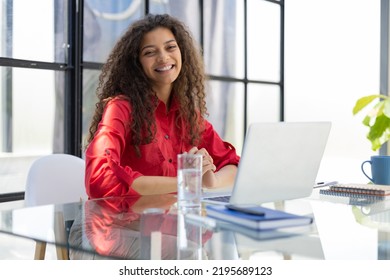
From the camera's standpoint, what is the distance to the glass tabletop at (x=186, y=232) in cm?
99

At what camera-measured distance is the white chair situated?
191 centimetres

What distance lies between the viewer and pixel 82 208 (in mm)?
1489

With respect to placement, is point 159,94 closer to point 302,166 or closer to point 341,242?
point 302,166

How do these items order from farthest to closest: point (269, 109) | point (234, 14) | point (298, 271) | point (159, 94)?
1. point (269, 109)
2. point (234, 14)
3. point (159, 94)
4. point (298, 271)

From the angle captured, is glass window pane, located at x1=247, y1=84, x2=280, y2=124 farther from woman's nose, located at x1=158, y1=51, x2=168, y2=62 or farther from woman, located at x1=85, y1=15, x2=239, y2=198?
woman's nose, located at x1=158, y1=51, x2=168, y2=62

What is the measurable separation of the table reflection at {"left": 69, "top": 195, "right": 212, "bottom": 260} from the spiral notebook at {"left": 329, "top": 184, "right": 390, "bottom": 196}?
1.90 feet

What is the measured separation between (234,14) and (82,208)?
3.78m

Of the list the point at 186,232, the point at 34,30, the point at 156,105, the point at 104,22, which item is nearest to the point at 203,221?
the point at 186,232

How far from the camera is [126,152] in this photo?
2.02 meters

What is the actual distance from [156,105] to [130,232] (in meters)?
1.02

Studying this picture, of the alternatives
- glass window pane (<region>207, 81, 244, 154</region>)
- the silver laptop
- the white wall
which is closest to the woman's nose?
the silver laptop

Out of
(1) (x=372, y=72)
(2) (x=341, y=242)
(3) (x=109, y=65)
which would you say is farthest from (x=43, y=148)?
(1) (x=372, y=72)

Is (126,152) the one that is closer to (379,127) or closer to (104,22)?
(104,22)

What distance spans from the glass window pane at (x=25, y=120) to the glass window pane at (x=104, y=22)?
31cm
